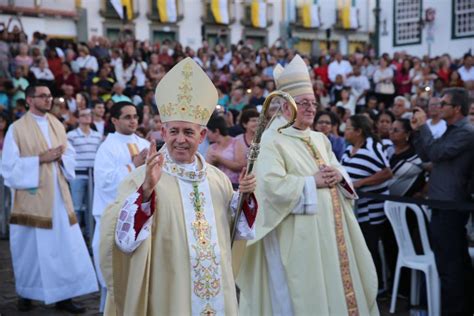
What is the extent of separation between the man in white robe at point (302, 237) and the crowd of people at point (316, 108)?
40 cm

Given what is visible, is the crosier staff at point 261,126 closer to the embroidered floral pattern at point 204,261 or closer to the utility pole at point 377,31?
the embroidered floral pattern at point 204,261

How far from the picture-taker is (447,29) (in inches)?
1030

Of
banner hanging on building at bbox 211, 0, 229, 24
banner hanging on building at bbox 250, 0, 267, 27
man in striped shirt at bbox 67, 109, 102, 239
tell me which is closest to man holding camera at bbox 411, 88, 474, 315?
man in striped shirt at bbox 67, 109, 102, 239

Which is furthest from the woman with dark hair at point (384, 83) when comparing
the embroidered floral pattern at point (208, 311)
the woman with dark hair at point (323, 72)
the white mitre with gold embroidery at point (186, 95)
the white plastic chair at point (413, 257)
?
the embroidered floral pattern at point (208, 311)

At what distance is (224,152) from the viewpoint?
7.16 meters

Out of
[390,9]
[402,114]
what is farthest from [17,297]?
[390,9]

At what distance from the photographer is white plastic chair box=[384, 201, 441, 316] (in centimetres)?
594

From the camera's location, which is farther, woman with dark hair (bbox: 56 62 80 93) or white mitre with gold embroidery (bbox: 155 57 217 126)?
woman with dark hair (bbox: 56 62 80 93)

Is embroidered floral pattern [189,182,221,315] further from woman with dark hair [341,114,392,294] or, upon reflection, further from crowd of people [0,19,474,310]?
woman with dark hair [341,114,392,294]

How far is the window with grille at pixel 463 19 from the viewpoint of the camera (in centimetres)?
2575

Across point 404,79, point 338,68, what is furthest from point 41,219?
point 338,68

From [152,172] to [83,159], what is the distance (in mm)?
5940

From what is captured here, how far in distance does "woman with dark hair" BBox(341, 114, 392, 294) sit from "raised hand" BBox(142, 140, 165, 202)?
3.64 metres

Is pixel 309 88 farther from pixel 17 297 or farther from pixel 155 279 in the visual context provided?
pixel 17 297
